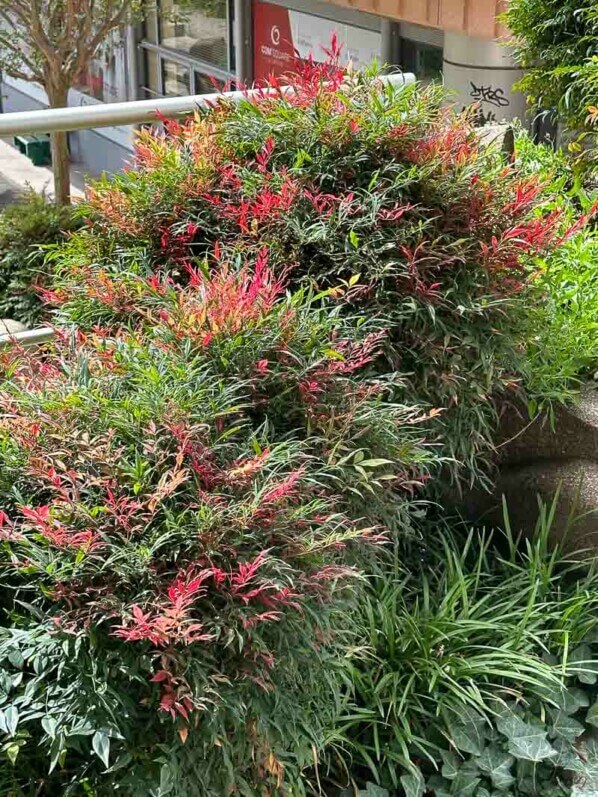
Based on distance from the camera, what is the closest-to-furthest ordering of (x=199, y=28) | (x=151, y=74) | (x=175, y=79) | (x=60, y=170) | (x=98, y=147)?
(x=60, y=170) < (x=199, y=28) < (x=175, y=79) < (x=151, y=74) < (x=98, y=147)

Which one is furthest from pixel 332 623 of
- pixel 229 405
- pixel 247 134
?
pixel 247 134

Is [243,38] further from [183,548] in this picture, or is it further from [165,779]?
[165,779]

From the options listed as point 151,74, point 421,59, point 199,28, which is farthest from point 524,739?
point 151,74

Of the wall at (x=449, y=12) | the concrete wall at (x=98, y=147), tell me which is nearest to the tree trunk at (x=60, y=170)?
the wall at (x=449, y=12)

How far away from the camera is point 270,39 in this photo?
1387cm

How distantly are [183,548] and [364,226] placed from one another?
132 cm

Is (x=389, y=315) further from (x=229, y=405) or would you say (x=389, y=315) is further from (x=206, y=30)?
(x=206, y=30)

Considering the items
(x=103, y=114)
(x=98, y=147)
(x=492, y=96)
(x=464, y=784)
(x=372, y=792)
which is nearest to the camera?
(x=372, y=792)

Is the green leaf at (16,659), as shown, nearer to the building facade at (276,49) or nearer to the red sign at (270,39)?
the building facade at (276,49)

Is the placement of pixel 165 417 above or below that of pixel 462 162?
below

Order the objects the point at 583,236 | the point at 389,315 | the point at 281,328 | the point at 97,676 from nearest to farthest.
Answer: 1. the point at 97,676
2. the point at 281,328
3. the point at 389,315
4. the point at 583,236

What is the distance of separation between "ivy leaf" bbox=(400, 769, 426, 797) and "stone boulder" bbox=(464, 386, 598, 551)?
103cm

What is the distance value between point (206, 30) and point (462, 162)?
44.7 ft

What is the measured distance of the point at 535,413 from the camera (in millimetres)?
3404
